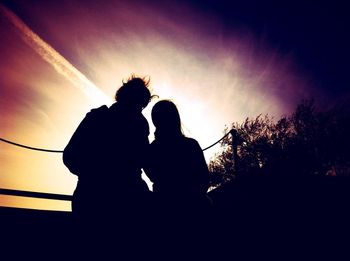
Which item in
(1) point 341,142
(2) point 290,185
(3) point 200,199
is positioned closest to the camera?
(3) point 200,199

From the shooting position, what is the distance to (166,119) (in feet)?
6.35

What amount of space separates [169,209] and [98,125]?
781mm

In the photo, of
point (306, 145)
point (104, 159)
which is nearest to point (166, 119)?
point (104, 159)

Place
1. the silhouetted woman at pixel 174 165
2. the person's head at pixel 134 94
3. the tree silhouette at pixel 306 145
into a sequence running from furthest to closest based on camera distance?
the tree silhouette at pixel 306 145
the person's head at pixel 134 94
the silhouetted woman at pixel 174 165

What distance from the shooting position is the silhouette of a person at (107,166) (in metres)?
1.47

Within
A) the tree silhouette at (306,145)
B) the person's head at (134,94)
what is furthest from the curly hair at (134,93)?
the tree silhouette at (306,145)

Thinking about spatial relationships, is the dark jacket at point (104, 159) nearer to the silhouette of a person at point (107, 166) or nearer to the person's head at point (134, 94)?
the silhouette of a person at point (107, 166)

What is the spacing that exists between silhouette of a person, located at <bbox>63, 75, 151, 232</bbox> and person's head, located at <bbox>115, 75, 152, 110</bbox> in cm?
7

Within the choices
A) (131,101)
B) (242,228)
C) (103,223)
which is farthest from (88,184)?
(242,228)

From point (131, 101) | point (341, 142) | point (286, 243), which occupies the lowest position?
point (286, 243)

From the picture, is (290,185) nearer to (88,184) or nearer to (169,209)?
(169,209)

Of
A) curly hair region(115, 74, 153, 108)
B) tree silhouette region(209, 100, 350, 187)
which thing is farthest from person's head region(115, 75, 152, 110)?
tree silhouette region(209, 100, 350, 187)

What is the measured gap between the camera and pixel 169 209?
1.63 m

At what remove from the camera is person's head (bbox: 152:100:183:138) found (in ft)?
6.35
